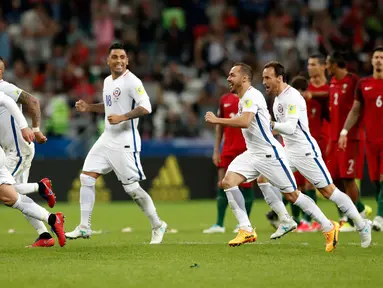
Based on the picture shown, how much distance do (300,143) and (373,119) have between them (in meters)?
2.56

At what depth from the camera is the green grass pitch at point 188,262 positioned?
8.66 m

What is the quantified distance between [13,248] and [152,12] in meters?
16.4

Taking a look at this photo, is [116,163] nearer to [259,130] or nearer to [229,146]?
[259,130]

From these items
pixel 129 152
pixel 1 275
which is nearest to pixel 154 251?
pixel 129 152

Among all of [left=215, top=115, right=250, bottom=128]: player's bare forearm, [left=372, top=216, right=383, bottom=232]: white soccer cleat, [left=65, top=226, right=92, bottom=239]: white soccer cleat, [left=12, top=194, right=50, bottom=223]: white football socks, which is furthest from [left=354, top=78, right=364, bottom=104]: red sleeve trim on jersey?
[left=12, top=194, right=50, bottom=223]: white football socks

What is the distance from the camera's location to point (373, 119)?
549 inches

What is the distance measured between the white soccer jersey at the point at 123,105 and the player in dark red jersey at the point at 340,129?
366 cm

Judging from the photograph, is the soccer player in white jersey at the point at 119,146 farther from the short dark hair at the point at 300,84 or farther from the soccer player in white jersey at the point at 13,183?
the short dark hair at the point at 300,84

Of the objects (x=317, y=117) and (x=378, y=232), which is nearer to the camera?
(x=378, y=232)

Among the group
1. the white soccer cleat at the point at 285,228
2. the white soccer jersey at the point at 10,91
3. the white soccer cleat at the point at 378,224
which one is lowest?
the white soccer cleat at the point at 378,224

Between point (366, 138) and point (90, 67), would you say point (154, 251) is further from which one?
point (90, 67)

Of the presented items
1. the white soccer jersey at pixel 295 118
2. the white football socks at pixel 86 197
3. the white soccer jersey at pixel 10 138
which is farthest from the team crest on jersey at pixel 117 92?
the white soccer jersey at pixel 295 118

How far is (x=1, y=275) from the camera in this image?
9000 mm

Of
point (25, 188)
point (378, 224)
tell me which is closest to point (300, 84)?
point (378, 224)
